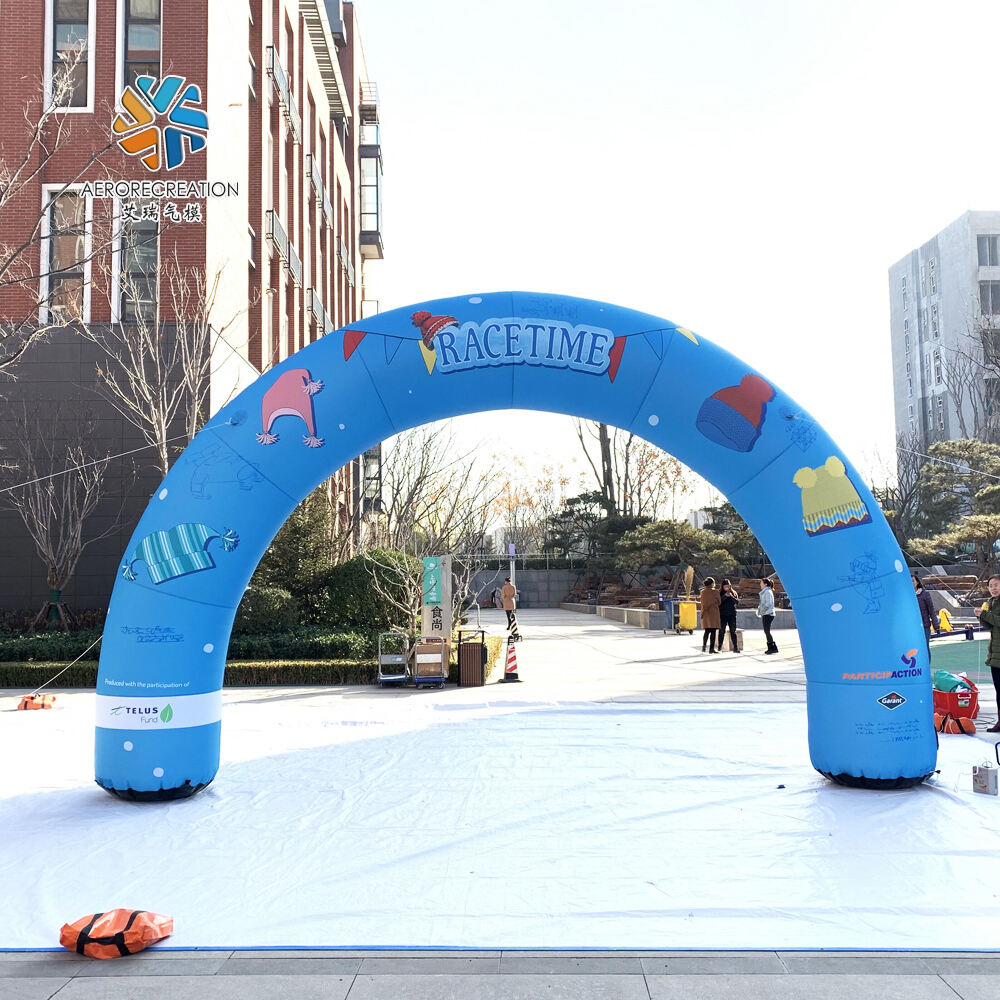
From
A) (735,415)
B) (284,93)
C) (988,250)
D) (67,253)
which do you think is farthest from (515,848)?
(988,250)

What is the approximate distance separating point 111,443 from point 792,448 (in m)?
15.0

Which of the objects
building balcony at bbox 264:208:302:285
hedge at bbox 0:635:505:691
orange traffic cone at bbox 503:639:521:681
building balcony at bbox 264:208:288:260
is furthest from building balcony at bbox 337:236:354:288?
orange traffic cone at bbox 503:639:521:681

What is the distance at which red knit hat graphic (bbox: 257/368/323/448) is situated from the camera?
7.35 meters

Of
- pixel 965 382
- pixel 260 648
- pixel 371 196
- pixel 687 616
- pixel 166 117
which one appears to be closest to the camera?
pixel 260 648

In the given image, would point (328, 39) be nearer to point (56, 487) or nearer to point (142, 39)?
point (142, 39)

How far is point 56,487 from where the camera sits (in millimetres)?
18172

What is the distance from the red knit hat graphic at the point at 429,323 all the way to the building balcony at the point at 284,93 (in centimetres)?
1957

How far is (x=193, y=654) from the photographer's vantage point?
7.16 m

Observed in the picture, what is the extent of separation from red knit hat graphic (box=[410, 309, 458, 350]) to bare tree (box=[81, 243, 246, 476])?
452 inches

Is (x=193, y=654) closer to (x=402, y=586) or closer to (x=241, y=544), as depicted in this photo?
(x=241, y=544)

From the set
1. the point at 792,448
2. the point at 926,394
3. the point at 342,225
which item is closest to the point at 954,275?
the point at 926,394

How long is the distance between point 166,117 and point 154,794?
1592 centimetres

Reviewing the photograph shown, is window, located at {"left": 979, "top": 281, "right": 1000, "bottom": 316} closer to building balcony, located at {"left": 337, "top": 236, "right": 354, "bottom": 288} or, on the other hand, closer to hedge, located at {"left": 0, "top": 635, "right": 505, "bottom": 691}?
building balcony, located at {"left": 337, "top": 236, "right": 354, "bottom": 288}

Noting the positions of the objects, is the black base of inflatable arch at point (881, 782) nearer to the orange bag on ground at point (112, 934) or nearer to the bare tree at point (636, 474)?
the orange bag on ground at point (112, 934)
